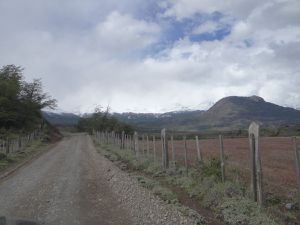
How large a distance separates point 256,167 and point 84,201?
5312 millimetres

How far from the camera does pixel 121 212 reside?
38.3 feet

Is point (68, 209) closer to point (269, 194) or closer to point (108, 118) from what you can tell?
point (269, 194)

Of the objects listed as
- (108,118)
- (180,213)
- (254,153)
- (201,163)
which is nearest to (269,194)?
(254,153)

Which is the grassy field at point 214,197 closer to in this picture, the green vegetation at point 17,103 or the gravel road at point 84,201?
the gravel road at point 84,201

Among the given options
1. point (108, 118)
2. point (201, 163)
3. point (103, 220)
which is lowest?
point (103, 220)

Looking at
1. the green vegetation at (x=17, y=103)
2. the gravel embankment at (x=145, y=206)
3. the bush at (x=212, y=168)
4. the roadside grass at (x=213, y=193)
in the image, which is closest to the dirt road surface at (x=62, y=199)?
the gravel embankment at (x=145, y=206)

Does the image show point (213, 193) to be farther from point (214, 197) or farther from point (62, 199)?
point (62, 199)

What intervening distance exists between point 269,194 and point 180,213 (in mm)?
2660

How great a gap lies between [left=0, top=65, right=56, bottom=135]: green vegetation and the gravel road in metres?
37.8

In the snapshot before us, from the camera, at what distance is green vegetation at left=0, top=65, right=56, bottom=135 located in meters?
61.0

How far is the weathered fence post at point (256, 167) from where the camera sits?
10.7 m

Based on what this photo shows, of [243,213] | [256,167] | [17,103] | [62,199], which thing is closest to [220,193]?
[256,167]

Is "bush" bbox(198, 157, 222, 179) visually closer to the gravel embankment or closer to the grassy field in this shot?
the grassy field

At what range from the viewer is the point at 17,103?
6925cm
